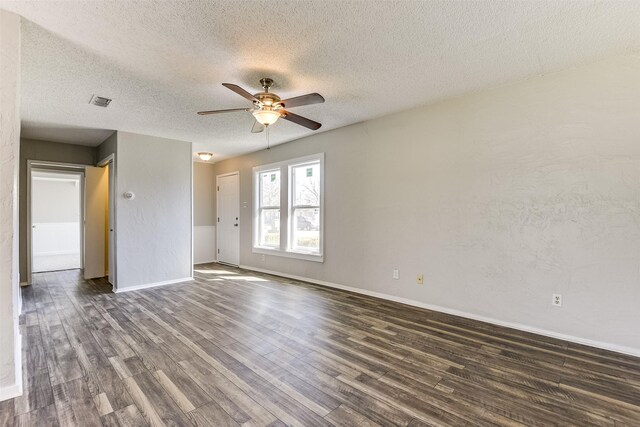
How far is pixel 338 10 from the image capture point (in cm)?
193

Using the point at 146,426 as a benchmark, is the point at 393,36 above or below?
above

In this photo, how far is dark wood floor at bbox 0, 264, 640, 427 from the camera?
174 centimetres

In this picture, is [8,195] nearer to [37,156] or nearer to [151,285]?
[151,285]

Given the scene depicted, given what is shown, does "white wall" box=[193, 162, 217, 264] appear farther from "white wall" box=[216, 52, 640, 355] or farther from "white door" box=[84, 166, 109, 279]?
"white wall" box=[216, 52, 640, 355]

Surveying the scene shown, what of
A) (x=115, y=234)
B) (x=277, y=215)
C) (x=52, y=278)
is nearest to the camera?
(x=115, y=234)

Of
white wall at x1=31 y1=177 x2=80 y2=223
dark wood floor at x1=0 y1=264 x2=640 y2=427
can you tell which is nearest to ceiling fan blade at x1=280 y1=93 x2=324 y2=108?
dark wood floor at x1=0 y1=264 x2=640 y2=427

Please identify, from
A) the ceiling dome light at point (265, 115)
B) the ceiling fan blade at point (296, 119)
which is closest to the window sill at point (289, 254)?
the ceiling fan blade at point (296, 119)

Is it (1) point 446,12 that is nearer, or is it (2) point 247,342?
(1) point 446,12

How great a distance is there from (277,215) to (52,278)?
4.24 m

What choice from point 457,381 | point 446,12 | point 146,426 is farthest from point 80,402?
point 446,12

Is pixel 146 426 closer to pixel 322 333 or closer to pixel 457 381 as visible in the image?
pixel 322 333

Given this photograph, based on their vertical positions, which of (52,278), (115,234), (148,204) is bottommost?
(52,278)

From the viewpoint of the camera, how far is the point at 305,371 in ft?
7.26

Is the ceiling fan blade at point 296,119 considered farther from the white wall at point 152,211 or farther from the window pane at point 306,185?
the white wall at point 152,211
